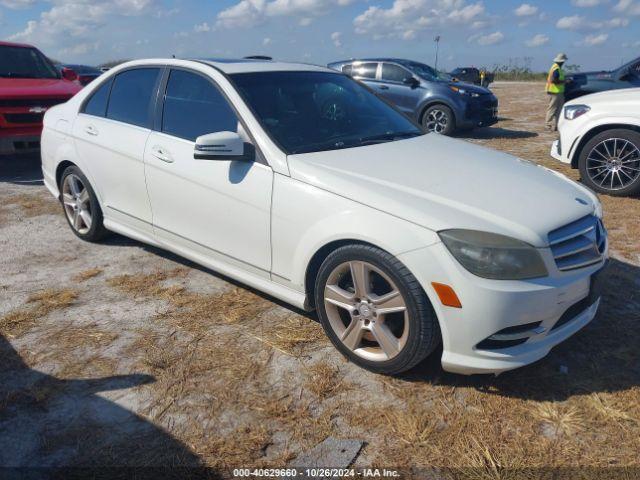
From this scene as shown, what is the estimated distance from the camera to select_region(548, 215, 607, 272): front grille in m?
2.68

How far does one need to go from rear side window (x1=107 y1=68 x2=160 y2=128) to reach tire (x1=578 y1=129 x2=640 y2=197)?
5118mm

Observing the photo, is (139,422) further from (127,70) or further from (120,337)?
(127,70)

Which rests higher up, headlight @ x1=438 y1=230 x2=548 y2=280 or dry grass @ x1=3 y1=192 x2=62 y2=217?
headlight @ x1=438 y1=230 x2=548 y2=280

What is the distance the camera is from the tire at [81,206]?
466cm

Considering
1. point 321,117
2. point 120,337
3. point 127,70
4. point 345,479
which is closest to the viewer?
point 345,479

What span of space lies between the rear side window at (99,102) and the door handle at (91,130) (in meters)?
0.13

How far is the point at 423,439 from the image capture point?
8.14 feet

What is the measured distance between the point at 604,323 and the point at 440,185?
5.27 ft

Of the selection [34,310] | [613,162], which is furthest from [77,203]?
[613,162]

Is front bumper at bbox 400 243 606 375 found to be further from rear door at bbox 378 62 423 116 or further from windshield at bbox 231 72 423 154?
rear door at bbox 378 62 423 116

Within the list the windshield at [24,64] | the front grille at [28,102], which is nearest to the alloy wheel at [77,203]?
the front grille at [28,102]

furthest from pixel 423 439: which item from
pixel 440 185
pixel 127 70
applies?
pixel 127 70

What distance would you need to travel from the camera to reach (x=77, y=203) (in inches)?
193

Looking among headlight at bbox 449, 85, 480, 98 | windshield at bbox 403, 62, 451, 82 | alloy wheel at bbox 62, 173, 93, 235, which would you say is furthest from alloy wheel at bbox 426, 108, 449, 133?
alloy wheel at bbox 62, 173, 93, 235
